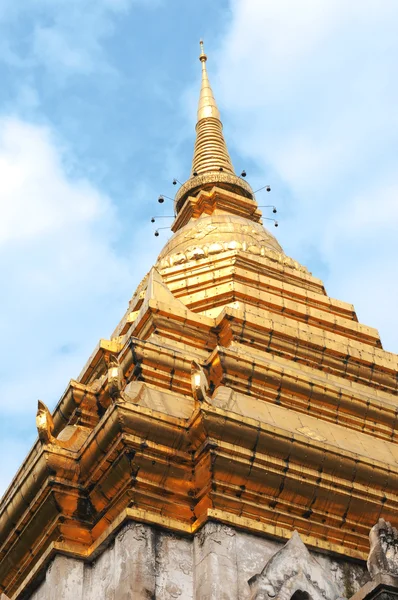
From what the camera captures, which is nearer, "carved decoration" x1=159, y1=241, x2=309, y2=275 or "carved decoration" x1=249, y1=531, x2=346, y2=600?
"carved decoration" x1=249, y1=531, x2=346, y2=600

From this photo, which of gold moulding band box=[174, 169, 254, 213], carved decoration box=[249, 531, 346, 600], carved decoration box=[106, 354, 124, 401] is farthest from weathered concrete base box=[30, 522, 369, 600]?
gold moulding band box=[174, 169, 254, 213]

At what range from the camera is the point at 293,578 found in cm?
1262

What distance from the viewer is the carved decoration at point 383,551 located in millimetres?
11656

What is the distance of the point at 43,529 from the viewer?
14.2 metres

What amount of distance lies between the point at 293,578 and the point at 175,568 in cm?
132

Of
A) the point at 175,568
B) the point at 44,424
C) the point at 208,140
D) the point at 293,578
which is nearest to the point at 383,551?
the point at 293,578

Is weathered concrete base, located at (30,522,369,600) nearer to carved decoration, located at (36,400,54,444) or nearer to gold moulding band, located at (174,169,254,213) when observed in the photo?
carved decoration, located at (36,400,54,444)

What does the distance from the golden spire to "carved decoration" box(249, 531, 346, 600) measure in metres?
16.0

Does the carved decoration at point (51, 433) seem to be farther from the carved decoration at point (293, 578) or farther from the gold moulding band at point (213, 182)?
the gold moulding band at point (213, 182)

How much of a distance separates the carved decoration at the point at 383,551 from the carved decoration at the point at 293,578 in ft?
3.42

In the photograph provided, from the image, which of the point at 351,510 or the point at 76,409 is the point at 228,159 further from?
the point at 351,510

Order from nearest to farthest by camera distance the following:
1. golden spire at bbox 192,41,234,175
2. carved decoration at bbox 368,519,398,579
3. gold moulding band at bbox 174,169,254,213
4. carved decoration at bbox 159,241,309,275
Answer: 1. carved decoration at bbox 368,519,398,579
2. carved decoration at bbox 159,241,309,275
3. gold moulding band at bbox 174,169,254,213
4. golden spire at bbox 192,41,234,175

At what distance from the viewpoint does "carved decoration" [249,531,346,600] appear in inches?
490

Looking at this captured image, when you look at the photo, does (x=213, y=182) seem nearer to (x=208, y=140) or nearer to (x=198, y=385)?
(x=208, y=140)
